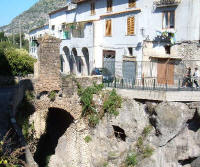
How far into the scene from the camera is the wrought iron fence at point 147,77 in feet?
52.5

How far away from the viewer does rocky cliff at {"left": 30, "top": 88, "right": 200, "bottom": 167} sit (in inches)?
579

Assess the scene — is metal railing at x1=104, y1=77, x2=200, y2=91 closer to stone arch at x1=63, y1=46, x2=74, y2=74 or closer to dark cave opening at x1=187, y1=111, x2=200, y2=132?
dark cave opening at x1=187, y1=111, x2=200, y2=132

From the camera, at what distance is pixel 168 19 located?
20.0 m

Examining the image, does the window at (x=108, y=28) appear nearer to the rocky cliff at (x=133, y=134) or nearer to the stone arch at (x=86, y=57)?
the stone arch at (x=86, y=57)

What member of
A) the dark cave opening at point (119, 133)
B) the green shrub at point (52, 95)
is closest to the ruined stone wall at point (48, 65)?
the green shrub at point (52, 95)

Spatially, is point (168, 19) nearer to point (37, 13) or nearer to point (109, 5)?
point (109, 5)

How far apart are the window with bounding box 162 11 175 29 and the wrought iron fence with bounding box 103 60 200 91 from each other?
3.15 metres

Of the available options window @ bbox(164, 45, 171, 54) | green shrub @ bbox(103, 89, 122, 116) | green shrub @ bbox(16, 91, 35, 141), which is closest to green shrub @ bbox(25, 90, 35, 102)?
green shrub @ bbox(16, 91, 35, 141)

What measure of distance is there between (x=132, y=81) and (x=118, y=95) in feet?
6.40

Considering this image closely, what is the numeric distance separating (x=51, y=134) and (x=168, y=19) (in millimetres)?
11704

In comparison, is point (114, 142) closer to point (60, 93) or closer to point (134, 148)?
point (134, 148)

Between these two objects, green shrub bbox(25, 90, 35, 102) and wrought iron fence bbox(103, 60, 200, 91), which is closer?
green shrub bbox(25, 90, 35, 102)

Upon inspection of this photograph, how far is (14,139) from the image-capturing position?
11.4 m

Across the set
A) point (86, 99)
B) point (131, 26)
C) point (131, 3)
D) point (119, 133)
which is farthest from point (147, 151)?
point (131, 3)
